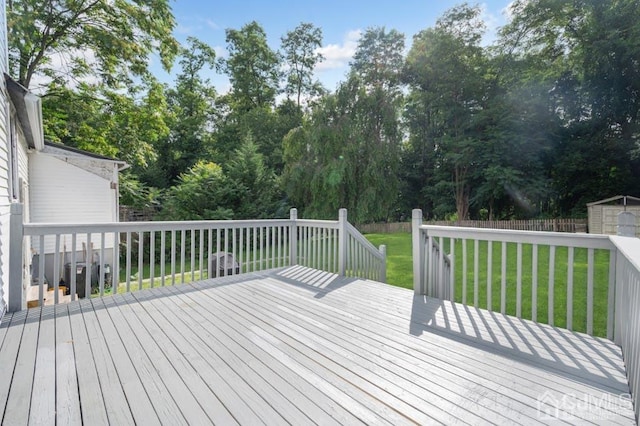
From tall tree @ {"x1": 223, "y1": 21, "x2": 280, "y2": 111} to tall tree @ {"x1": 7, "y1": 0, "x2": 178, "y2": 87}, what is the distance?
1283cm

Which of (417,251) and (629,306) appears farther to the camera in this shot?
(417,251)

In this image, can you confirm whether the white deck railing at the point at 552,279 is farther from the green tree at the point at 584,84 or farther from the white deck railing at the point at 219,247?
the green tree at the point at 584,84

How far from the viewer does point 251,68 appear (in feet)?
77.4

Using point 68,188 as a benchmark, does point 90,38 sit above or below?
above

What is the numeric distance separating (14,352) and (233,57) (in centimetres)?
2478

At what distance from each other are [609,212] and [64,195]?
18.6m

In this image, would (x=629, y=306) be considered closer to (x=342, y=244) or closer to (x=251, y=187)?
(x=342, y=244)

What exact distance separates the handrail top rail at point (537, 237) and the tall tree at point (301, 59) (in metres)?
22.5

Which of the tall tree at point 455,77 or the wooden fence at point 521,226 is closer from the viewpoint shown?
the wooden fence at point 521,226

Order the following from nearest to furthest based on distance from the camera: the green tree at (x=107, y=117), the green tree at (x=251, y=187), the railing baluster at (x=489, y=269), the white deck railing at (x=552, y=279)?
the white deck railing at (x=552, y=279) → the railing baluster at (x=489, y=269) → the green tree at (x=107, y=117) → the green tree at (x=251, y=187)

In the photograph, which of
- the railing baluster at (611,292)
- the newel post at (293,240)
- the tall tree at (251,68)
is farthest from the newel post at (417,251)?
the tall tree at (251,68)

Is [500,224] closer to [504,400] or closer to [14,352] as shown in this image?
[504,400]

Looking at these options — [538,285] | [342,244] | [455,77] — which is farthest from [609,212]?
[342,244]

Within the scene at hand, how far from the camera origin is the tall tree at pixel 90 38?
8.92m
